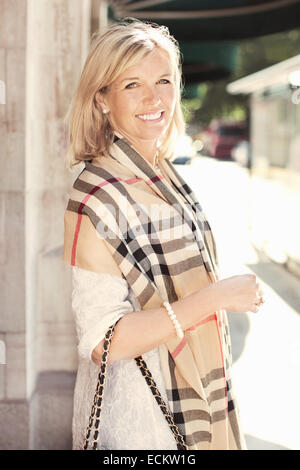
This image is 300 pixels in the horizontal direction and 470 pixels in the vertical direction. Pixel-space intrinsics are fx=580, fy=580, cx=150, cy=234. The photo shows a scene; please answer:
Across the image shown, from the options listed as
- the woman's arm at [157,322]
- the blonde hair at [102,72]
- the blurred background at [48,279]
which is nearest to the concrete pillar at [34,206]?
the blurred background at [48,279]

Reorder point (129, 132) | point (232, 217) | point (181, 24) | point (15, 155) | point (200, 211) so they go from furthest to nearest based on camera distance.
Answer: point (232, 217) < point (181, 24) < point (15, 155) < point (200, 211) < point (129, 132)

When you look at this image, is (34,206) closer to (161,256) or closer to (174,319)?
(161,256)

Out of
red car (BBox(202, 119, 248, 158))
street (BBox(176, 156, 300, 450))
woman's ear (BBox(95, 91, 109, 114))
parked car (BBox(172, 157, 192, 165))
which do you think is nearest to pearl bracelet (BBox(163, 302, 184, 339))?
street (BBox(176, 156, 300, 450))

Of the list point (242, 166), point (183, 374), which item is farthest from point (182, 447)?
point (242, 166)

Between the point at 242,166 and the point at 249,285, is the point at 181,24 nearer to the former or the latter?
the point at 249,285

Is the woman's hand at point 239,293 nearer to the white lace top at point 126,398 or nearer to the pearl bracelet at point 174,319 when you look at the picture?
the pearl bracelet at point 174,319

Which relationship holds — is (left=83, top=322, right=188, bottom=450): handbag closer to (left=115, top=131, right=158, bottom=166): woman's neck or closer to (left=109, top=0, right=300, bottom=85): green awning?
(left=115, top=131, right=158, bottom=166): woman's neck

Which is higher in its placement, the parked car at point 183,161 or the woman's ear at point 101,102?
the woman's ear at point 101,102

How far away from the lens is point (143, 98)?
1638 millimetres

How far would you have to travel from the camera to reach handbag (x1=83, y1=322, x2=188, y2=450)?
4.76 feet

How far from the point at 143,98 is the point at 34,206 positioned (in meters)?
1.40

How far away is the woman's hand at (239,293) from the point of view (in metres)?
1.44

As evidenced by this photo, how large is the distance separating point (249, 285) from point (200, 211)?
0.43m

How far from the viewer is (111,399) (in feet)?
5.17
